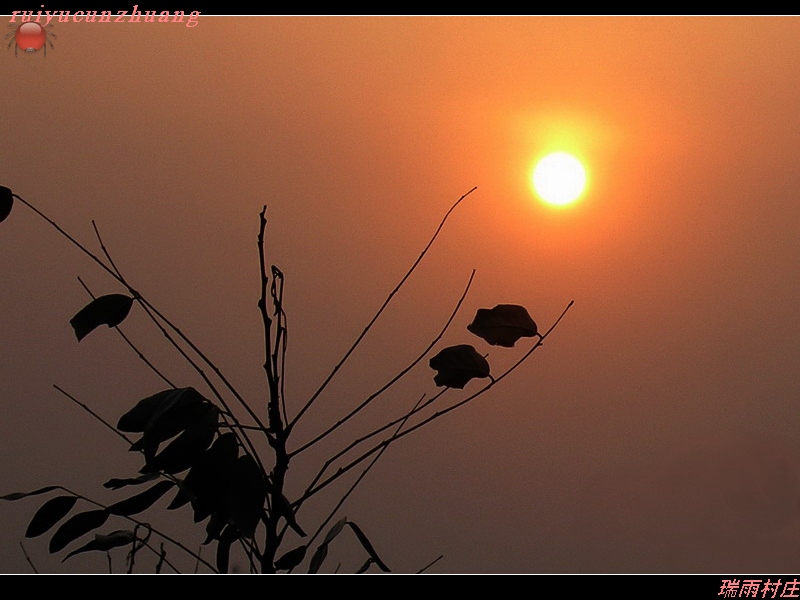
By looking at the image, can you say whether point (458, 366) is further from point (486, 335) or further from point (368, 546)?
point (368, 546)

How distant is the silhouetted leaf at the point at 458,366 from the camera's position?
0.63 meters

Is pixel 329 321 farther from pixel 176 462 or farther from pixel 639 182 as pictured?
pixel 176 462

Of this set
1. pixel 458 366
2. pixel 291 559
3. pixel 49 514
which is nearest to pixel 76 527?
pixel 49 514

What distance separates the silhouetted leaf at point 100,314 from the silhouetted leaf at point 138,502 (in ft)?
0.44

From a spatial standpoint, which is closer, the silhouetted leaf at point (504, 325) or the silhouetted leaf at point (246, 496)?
the silhouetted leaf at point (246, 496)

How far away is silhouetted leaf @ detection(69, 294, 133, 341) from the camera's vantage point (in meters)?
0.61

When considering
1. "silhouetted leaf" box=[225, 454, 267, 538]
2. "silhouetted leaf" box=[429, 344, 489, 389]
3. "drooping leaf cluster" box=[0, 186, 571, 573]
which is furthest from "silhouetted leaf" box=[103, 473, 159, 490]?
"silhouetted leaf" box=[429, 344, 489, 389]

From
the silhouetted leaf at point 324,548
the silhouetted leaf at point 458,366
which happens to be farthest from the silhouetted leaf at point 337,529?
the silhouetted leaf at point 458,366

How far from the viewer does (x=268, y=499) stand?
1.90 ft

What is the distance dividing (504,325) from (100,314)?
305 millimetres

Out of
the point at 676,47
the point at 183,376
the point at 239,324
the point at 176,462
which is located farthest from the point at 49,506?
the point at 676,47

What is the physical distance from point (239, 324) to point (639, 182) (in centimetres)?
206

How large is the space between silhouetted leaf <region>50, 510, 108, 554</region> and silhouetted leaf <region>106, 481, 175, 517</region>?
1.0 inches

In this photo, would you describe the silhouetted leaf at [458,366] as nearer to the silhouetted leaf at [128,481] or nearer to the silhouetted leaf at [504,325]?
the silhouetted leaf at [504,325]
